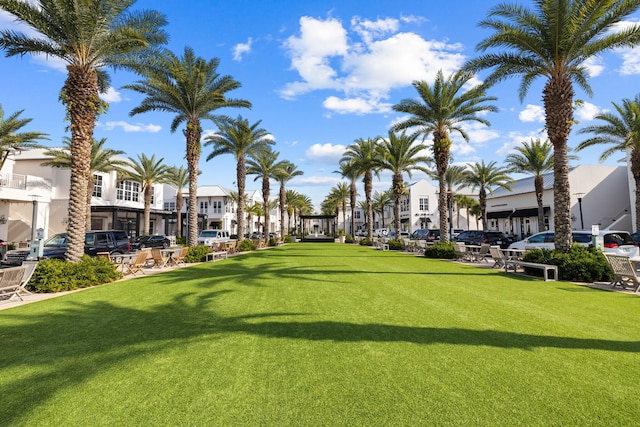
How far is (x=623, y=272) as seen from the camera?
32.3ft

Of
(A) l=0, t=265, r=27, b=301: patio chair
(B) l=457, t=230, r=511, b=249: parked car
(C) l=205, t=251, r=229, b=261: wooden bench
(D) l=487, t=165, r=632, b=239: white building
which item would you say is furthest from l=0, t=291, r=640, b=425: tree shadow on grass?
(D) l=487, t=165, r=632, b=239: white building

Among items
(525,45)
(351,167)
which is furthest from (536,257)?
(351,167)

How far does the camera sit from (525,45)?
45.0ft

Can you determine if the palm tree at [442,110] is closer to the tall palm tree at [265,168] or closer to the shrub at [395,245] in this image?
the shrub at [395,245]

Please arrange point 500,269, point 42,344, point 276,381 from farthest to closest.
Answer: point 500,269 < point 42,344 < point 276,381

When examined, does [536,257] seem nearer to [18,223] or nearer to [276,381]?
[276,381]

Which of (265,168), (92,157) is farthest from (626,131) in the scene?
(92,157)

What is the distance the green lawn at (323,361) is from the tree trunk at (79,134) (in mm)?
4355

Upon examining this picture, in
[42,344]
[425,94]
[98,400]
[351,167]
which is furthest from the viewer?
[351,167]

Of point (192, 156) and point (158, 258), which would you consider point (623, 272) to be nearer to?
point (158, 258)

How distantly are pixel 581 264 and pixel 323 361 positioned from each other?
443 inches

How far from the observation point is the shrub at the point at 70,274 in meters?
10.0

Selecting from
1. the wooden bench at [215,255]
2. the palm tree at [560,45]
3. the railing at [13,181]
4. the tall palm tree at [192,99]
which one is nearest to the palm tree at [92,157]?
the railing at [13,181]

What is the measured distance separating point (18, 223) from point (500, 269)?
38.7 m
